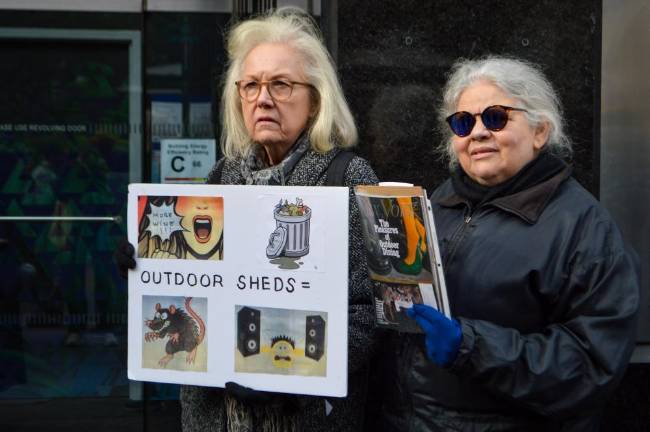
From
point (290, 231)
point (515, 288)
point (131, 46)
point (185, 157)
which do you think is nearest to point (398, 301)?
point (515, 288)

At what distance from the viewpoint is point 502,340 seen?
220cm

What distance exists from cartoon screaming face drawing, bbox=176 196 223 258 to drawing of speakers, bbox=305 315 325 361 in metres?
0.36

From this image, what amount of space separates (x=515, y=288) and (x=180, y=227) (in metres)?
0.95

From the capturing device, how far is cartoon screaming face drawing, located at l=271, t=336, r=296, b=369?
2.51 metres

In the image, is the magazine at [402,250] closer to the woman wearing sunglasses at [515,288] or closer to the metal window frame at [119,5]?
the woman wearing sunglasses at [515,288]

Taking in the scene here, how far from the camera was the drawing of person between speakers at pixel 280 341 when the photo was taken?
97.9 inches

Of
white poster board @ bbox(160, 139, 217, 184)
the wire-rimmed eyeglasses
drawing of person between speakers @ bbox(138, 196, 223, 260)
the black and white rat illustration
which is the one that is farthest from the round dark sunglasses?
white poster board @ bbox(160, 139, 217, 184)

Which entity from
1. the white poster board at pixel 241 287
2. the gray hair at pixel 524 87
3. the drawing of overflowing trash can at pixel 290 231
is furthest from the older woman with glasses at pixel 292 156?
the gray hair at pixel 524 87

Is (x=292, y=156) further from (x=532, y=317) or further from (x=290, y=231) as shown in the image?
(x=532, y=317)

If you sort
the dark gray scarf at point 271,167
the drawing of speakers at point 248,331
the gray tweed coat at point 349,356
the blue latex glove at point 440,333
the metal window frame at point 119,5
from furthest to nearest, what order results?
the metal window frame at point 119,5 < the dark gray scarf at point 271,167 < the gray tweed coat at point 349,356 < the drawing of speakers at point 248,331 < the blue latex glove at point 440,333

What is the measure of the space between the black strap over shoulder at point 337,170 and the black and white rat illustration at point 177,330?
53cm

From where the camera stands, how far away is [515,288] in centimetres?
228

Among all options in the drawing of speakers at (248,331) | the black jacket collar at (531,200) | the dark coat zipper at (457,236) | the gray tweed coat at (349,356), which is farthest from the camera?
the gray tweed coat at (349,356)

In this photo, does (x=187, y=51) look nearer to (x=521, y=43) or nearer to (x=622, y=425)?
(x=521, y=43)
